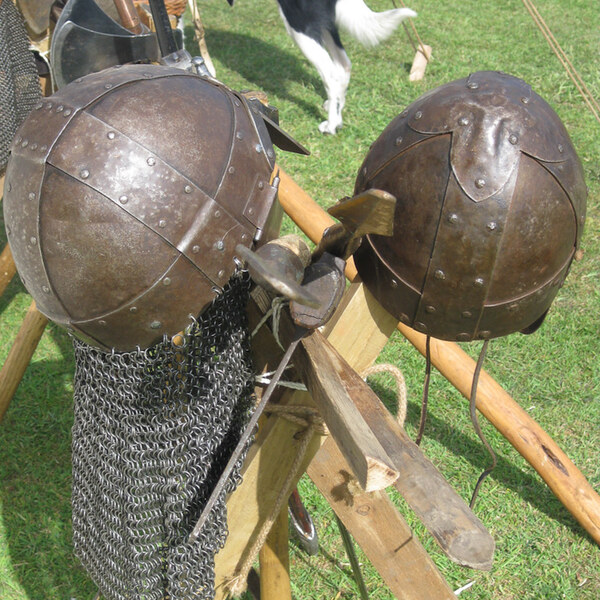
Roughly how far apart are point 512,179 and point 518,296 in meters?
0.27

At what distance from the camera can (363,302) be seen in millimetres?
1639

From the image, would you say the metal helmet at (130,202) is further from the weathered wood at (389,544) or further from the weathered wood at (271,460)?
the weathered wood at (389,544)

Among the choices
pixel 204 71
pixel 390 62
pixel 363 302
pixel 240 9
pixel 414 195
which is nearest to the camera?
pixel 414 195

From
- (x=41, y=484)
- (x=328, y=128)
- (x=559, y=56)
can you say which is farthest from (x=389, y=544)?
(x=328, y=128)

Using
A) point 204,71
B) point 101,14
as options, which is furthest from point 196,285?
point 101,14

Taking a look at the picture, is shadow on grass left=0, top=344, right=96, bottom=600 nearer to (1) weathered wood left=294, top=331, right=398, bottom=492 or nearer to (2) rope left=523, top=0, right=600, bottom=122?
(1) weathered wood left=294, top=331, right=398, bottom=492

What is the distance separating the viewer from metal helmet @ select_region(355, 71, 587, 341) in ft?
4.42

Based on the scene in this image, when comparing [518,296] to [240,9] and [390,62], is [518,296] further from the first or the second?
[240,9]

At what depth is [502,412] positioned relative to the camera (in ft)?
8.86

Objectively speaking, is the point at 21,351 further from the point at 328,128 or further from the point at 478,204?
the point at 328,128

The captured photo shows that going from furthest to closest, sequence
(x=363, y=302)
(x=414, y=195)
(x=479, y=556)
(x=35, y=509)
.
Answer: (x=35, y=509) < (x=363, y=302) < (x=414, y=195) < (x=479, y=556)

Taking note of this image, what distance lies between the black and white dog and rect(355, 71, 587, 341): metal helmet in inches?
183

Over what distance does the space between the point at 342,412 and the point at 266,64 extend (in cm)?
675

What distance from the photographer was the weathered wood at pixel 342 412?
1.19 meters
